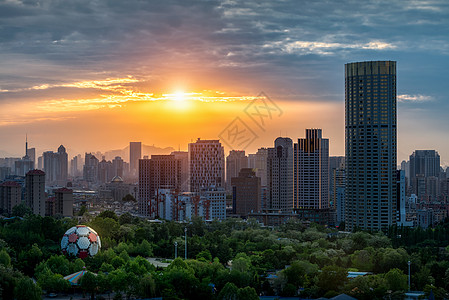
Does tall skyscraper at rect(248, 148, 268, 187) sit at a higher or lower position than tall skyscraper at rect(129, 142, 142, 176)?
lower

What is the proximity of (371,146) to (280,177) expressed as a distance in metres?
8.55

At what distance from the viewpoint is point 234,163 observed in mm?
41969

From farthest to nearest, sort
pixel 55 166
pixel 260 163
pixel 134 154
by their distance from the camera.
Answer: pixel 134 154
pixel 55 166
pixel 260 163

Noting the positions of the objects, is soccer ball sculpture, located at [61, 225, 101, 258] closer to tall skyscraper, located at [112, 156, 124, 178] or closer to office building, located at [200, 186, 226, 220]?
office building, located at [200, 186, 226, 220]

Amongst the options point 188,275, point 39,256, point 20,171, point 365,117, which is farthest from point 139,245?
point 20,171

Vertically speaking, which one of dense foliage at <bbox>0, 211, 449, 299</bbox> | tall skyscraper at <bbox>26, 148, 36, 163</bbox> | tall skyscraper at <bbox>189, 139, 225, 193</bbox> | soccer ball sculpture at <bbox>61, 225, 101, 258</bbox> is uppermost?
tall skyscraper at <bbox>26, 148, 36, 163</bbox>

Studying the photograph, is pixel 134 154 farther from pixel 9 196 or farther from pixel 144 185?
pixel 9 196

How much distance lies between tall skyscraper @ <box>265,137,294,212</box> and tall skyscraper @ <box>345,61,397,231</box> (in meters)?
A: 7.37

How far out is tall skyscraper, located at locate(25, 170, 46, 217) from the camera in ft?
89.3

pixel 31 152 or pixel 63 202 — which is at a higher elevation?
pixel 31 152

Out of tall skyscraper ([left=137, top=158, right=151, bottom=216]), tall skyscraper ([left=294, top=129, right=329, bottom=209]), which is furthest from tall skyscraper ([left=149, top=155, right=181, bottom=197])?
tall skyscraper ([left=294, top=129, right=329, bottom=209])

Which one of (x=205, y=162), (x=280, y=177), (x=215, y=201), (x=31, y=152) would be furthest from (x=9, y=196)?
(x=31, y=152)

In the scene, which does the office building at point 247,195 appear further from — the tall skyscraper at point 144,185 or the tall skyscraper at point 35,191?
the tall skyscraper at point 35,191

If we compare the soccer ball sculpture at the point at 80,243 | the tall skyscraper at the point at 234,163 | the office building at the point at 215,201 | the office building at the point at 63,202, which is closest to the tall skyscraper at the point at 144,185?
the office building at the point at 63,202
